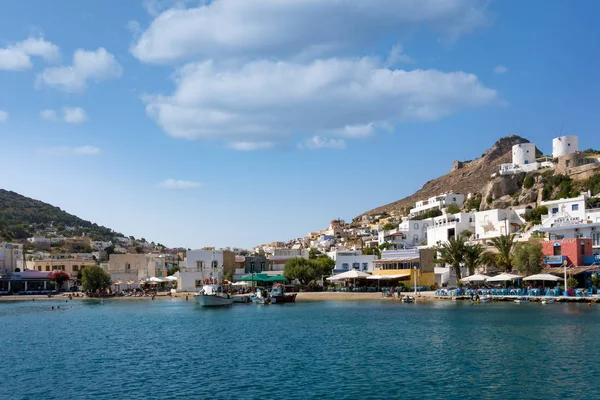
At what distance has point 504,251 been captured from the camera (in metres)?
63.9

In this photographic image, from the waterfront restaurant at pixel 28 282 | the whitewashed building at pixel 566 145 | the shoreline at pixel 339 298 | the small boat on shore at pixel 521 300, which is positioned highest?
the whitewashed building at pixel 566 145

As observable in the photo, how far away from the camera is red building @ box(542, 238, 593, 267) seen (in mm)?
59875

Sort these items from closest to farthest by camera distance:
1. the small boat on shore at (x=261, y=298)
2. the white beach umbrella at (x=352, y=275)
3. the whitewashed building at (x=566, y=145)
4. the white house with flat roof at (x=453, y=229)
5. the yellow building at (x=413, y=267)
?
the small boat on shore at (x=261, y=298) < the yellow building at (x=413, y=267) < the white beach umbrella at (x=352, y=275) < the white house with flat roof at (x=453, y=229) < the whitewashed building at (x=566, y=145)

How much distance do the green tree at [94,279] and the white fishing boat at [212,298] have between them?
24381 millimetres

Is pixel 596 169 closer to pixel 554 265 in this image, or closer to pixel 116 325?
pixel 554 265

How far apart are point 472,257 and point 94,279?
50328 mm

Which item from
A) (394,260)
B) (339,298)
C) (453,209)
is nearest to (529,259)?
(394,260)

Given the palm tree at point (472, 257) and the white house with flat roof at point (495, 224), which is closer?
the palm tree at point (472, 257)

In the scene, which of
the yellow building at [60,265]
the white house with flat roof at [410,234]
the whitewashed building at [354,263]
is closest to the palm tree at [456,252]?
the whitewashed building at [354,263]

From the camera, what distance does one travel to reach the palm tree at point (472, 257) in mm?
65312

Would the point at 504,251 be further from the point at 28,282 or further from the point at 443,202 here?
the point at 28,282

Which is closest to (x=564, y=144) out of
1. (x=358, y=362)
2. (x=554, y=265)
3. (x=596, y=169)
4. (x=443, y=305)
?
(x=596, y=169)

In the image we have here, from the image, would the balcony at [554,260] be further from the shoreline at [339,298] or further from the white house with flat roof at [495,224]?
the white house with flat roof at [495,224]

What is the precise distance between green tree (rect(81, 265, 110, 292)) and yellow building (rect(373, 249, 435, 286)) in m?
39.4
